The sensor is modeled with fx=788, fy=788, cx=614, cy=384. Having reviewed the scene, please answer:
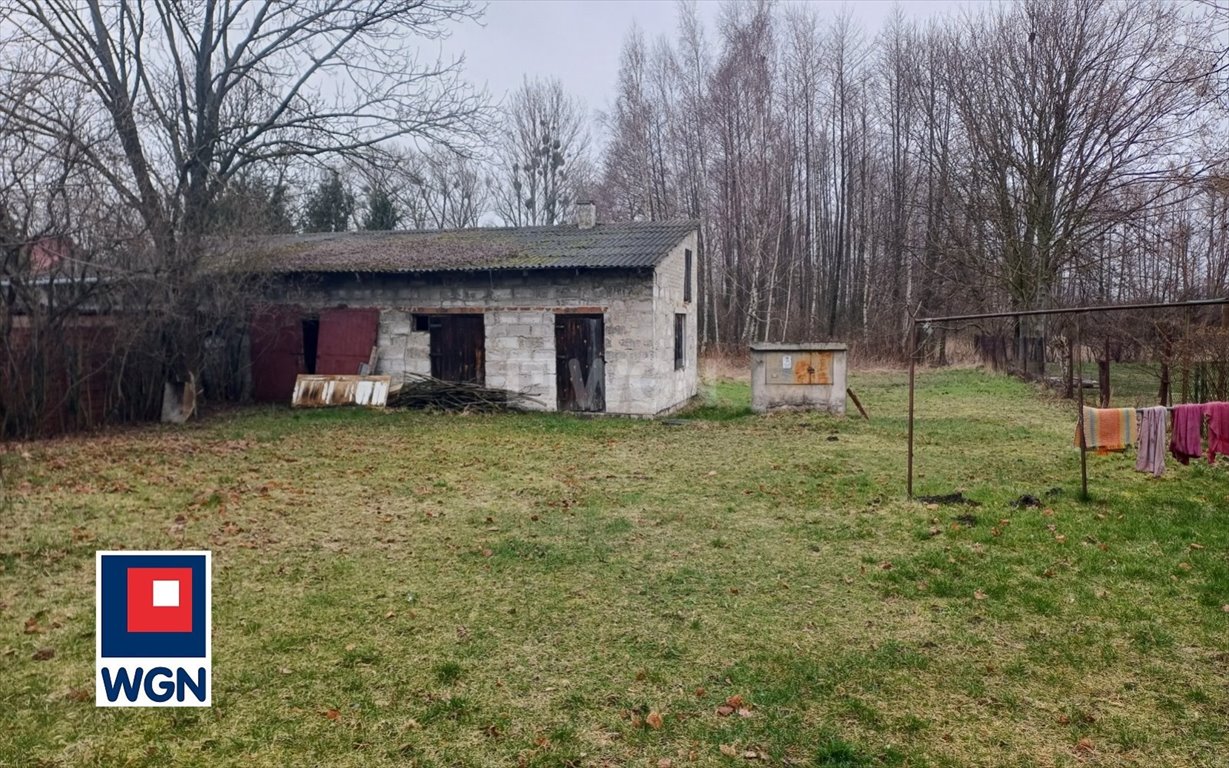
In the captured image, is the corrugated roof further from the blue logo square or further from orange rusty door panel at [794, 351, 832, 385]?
the blue logo square

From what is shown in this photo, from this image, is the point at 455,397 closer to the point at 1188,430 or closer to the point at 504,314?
the point at 504,314

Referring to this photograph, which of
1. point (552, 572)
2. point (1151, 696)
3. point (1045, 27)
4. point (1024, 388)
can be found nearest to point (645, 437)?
point (552, 572)

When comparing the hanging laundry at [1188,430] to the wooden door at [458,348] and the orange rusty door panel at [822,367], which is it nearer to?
the orange rusty door panel at [822,367]

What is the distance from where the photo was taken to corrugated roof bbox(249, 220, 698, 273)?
51.5ft

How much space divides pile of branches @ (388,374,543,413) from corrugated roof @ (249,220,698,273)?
239cm

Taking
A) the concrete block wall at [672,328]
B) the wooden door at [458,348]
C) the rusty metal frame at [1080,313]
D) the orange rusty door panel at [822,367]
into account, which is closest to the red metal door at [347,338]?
the wooden door at [458,348]

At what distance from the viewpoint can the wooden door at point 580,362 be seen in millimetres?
15852

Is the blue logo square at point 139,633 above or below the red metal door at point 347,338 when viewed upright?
below

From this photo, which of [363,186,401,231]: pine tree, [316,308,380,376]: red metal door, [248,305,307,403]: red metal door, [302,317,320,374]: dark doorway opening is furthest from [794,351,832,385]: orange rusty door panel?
[363,186,401,231]: pine tree

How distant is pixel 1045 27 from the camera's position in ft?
77.6

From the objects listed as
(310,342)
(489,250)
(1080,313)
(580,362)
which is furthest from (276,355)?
(1080,313)

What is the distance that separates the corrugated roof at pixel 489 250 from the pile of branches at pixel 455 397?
7.86ft

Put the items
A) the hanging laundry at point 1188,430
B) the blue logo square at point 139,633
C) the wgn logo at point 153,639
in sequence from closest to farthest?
1. the wgn logo at point 153,639
2. the blue logo square at point 139,633
3. the hanging laundry at point 1188,430

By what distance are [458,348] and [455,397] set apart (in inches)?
41.2
